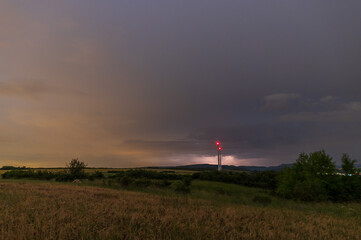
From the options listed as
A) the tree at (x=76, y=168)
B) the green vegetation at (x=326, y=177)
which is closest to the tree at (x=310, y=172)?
the green vegetation at (x=326, y=177)

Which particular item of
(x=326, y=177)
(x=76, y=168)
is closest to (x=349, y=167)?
(x=326, y=177)

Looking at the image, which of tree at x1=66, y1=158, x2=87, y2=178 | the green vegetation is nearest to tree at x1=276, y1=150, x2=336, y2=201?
the green vegetation

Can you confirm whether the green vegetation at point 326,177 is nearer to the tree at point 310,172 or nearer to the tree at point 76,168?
the tree at point 310,172

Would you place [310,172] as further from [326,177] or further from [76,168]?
[76,168]

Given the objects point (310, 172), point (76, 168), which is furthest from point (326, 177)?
point (76, 168)

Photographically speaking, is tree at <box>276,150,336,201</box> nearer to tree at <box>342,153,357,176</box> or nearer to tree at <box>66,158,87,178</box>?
tree at <box>342,153,357,176</box>

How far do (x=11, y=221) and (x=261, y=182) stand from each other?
8988 centimetres

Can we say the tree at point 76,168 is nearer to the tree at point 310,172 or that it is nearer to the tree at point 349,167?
the tree at point 310,172

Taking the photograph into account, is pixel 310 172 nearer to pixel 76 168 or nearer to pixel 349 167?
pixel 349 167

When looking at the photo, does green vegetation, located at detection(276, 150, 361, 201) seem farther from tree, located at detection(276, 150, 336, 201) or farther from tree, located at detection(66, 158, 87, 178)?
tree, located at detection(66, 158, 87, 178)

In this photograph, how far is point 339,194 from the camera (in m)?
51.2

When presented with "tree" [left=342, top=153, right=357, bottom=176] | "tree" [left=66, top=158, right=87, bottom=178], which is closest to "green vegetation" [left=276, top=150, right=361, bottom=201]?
"tree" [left=342, top=153, right=357, bottom=176]

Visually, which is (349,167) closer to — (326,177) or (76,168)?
(326,177)

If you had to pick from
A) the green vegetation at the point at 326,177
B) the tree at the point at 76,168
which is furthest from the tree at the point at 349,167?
the tree at the point at 76,168
